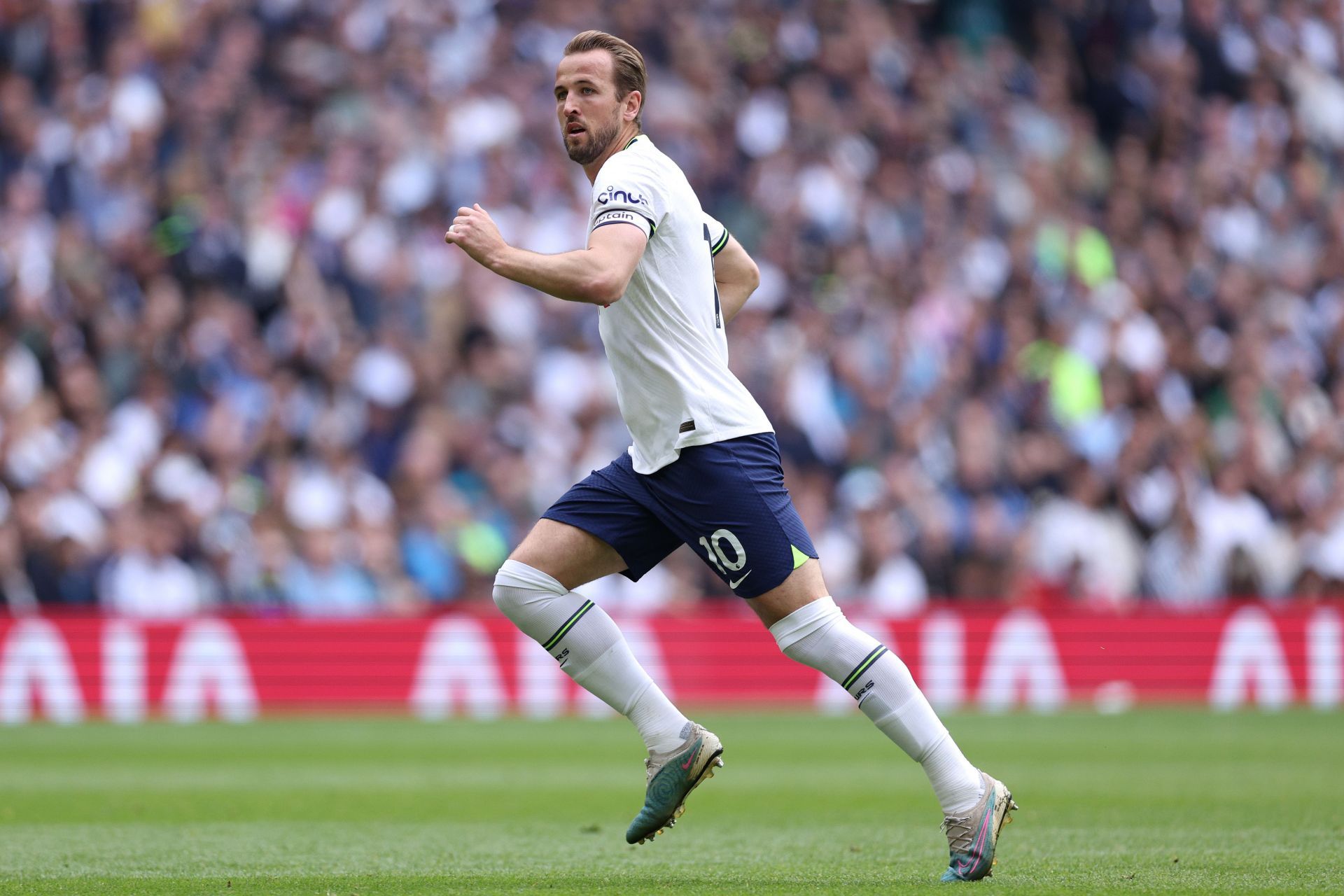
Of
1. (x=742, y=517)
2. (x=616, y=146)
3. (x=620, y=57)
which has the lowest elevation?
(x=742, y=517)

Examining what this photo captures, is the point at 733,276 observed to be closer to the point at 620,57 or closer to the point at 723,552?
the point at 620,57

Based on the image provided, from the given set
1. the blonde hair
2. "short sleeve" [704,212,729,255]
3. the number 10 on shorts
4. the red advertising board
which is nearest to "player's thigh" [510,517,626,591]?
the number 10 on shorts

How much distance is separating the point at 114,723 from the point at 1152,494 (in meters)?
9.11

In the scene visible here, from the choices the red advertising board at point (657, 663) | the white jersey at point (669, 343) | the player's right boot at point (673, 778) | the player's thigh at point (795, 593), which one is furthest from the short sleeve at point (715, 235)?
the red advertising board at point (657, 663)

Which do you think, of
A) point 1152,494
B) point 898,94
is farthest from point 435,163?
point 1152,494

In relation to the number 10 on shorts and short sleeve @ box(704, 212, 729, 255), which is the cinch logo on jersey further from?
the number 10 on shorts

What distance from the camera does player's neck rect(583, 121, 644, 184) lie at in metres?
5.99

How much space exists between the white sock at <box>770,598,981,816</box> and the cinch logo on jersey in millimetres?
1355

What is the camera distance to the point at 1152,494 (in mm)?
16578

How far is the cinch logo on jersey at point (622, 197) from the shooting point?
5.61 meters

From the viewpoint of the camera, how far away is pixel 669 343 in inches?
231

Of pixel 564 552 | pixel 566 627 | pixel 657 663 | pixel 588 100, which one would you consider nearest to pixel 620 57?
pixel 588 100

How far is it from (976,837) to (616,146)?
2.46m

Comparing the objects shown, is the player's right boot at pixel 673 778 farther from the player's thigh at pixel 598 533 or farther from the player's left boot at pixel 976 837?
the player's left boot at pixel 976 837
